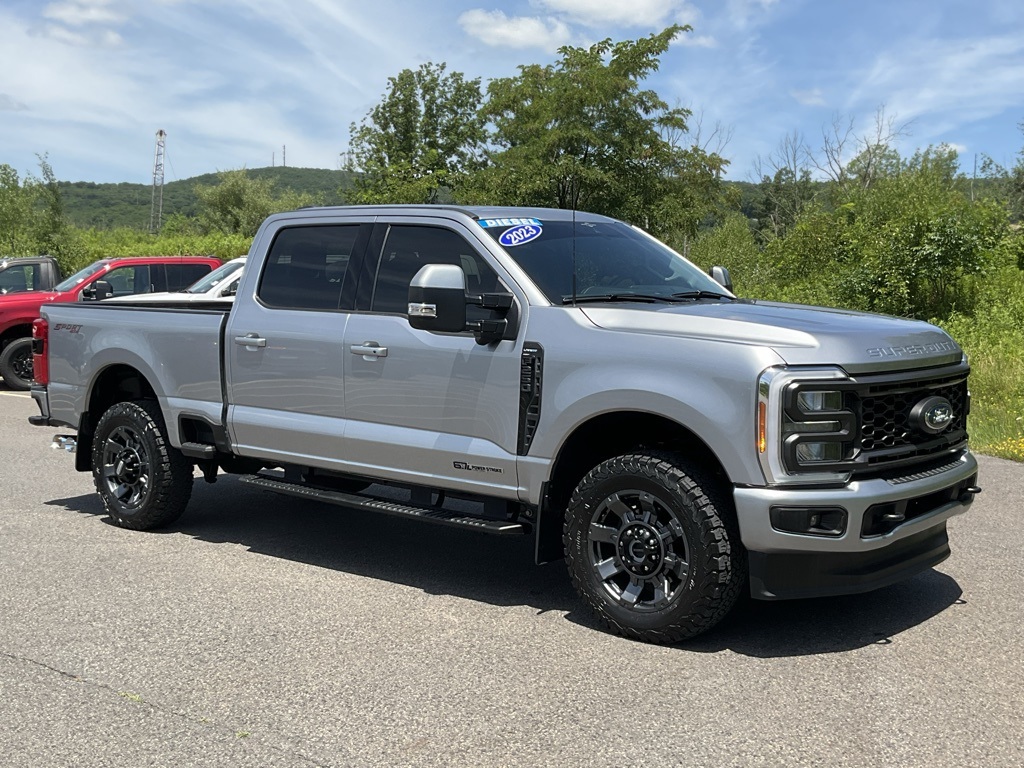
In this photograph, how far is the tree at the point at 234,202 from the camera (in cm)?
9125

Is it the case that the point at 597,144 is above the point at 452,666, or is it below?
above

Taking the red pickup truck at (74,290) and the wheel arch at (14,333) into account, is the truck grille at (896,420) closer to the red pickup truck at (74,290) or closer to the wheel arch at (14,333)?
the red pickup truck at (74,290)

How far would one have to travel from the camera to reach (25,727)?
3.96 m

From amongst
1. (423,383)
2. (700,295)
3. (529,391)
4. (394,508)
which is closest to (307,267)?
(423,383)

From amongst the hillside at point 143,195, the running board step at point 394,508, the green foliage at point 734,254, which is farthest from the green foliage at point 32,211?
the hillside at point 143,195

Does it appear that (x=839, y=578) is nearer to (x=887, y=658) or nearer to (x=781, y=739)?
(x=887, y=658)

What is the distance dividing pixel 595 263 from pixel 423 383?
3.72ft

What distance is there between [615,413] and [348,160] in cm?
5384

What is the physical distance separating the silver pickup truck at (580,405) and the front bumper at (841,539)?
0.04 feet

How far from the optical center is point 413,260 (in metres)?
5.91

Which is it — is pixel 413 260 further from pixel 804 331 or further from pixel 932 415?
pixel 932 415

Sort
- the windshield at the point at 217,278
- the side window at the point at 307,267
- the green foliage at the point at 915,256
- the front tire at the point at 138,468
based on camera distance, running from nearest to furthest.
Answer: the side window at the point at 307,267 → the front tire at the point at 138,468 → the windshield at the point at 217,278 → the green foliage at the point at 915,256

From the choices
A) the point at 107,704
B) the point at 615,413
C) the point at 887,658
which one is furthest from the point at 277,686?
the point at 887,658

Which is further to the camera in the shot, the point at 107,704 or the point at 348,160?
the point at 348,160
